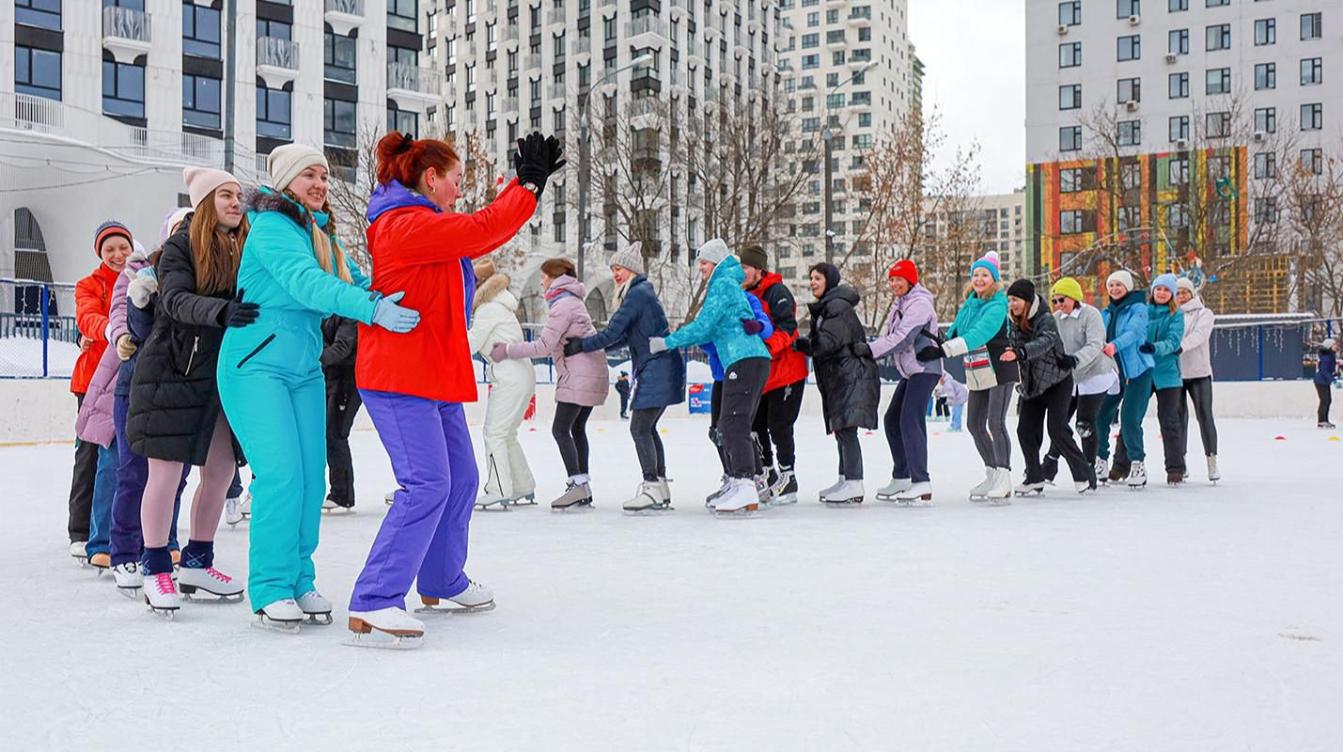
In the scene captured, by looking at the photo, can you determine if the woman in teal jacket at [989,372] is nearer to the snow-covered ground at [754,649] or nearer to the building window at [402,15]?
the snow-covered ground at [754,649]

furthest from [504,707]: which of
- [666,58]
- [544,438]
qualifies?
[666,58]

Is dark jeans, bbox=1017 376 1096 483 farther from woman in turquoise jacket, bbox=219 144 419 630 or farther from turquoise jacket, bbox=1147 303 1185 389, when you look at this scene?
woman in turquoise jacket, bbox=219 144 419 630

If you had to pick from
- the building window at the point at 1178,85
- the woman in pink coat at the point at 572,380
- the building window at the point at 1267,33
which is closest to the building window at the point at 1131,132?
the building window at the point at 1178,85

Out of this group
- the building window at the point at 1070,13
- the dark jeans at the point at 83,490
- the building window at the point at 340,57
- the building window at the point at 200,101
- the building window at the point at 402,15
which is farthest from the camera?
the building window at the point at 1070,13

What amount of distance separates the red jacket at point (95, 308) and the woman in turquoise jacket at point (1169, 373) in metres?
7.46

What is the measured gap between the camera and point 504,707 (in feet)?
10.9

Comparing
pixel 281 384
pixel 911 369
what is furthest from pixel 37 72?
pixel 281 384

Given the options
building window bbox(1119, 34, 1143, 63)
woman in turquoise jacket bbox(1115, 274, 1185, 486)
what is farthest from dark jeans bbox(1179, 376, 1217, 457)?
building window bbox(1119, 34, 1143, 63)

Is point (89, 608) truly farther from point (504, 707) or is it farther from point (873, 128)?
point (873, 128)

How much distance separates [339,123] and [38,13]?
1034 centimetres

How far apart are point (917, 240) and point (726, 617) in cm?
2952

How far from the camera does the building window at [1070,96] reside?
214 feet

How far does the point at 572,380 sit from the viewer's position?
27.4 feet

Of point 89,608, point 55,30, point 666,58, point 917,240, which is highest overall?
point 666,58
